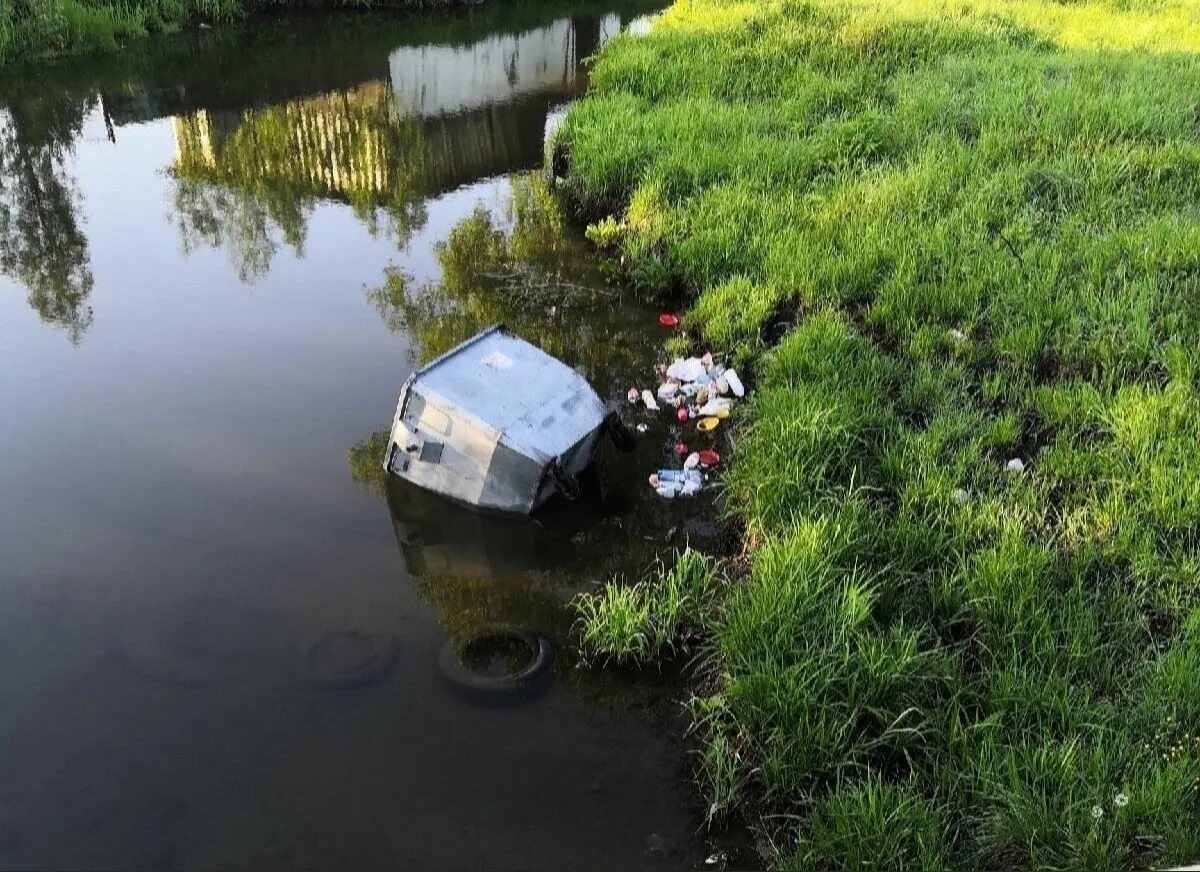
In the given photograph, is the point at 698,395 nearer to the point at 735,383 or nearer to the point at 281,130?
the point at 735,383

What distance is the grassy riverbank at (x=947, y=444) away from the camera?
2.97 metres

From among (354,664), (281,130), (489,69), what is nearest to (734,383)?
(354,664)

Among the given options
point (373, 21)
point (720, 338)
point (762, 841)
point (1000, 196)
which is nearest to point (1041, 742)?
point (762, 841)

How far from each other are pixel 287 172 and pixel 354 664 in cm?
703

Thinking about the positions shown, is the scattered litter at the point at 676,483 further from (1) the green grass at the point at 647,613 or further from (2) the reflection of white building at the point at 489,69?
(2) the reflection of white building at the point at 489,69

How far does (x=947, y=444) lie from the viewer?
4.55m

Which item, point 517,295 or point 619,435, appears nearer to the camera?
point 619,435

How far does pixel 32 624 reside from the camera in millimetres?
3795

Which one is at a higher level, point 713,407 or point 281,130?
point 281,130

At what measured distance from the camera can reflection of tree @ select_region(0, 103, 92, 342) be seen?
671 centimetres

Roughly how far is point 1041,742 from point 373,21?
1683 centimetres

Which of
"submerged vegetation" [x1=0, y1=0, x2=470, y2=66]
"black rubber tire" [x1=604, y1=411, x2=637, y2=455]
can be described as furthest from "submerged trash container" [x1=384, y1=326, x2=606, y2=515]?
"submerged vegetation" [x1=0, y1=0, x2=470, y2=66]

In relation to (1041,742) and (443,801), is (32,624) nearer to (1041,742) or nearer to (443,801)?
(443,801)

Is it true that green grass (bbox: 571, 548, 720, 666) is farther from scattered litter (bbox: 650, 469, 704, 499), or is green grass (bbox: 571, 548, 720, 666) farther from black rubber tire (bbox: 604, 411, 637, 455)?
black rubber tire (bbox: 604, 411, 637, 455)
